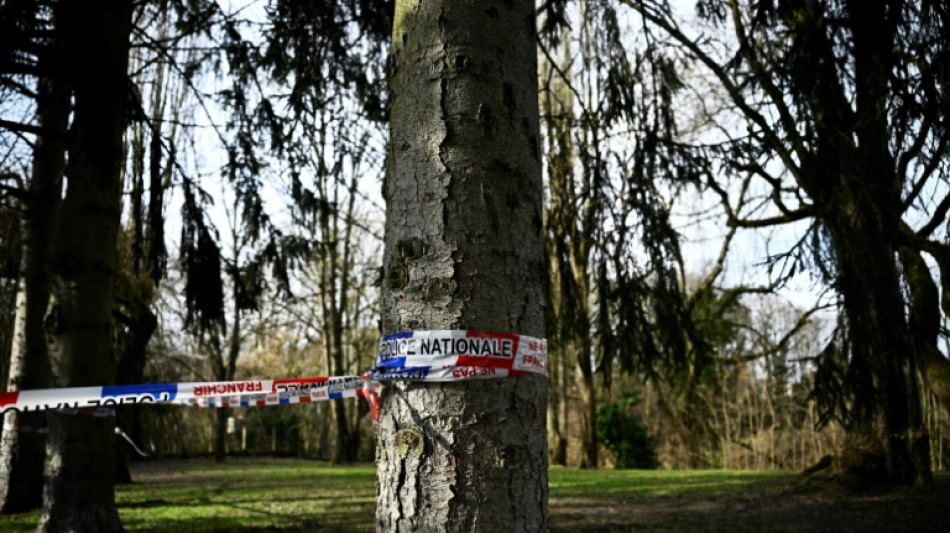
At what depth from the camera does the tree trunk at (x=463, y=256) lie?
5.06ft

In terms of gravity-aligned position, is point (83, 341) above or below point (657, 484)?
above

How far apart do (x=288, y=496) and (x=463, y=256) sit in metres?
8.82

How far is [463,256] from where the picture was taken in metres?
1.61

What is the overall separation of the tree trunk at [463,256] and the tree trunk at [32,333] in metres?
6.90

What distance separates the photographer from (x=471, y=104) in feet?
5.58

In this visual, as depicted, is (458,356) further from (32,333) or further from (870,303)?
(32,333)

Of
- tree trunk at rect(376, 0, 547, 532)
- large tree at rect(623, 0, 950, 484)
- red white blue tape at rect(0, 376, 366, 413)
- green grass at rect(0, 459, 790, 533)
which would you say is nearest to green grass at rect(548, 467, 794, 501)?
green grass at rect(0, 459, 790, 533)

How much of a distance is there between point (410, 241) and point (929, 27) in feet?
9.01

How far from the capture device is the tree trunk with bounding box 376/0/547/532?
1543 millimetres

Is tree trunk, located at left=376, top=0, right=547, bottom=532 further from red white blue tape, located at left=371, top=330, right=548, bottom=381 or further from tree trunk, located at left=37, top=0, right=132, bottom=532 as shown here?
tree trunk, located at left=37, top=0, right=132, bottom=532

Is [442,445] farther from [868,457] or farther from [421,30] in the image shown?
[868,457]

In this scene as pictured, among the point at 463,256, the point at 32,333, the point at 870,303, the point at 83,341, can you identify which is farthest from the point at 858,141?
the point at 32,333

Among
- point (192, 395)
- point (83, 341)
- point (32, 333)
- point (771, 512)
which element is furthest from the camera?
point (32, 333)

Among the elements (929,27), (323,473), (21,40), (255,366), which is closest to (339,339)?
(323,473)
